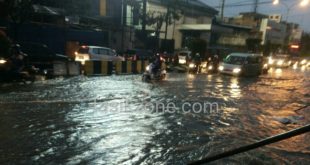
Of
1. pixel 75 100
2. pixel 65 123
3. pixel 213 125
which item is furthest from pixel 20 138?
pixel 213 125

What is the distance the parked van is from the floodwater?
26.4 ft

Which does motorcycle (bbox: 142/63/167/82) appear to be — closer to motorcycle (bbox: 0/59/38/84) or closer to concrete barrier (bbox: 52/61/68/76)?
concrete barrier (bbox: 52/61/68/76)

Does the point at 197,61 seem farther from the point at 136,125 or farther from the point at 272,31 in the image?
the point at 272,31

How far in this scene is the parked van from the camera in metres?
21.2

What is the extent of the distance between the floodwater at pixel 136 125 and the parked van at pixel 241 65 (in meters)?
8.06

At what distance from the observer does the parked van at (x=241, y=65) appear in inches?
836

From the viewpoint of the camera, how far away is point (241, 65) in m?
21.3

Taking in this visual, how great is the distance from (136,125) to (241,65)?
15.2 meters

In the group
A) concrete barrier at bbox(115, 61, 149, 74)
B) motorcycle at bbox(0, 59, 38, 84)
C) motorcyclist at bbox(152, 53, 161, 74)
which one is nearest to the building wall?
concrete barrier at bbox(115, 61, 149, 74)

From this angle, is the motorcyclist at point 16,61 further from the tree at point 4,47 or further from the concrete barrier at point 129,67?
the concrete barrier at point 129,67

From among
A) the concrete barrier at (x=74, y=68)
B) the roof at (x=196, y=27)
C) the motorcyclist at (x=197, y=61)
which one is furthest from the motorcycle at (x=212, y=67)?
the roof at (x=196, y=27)

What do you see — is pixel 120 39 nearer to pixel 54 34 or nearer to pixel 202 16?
pixel 54 34

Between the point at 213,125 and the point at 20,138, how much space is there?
481 cm

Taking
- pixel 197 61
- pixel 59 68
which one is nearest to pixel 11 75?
pixel 59 68
